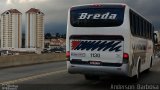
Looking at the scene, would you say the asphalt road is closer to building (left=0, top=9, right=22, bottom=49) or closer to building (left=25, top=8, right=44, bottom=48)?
building (left=0, top=9, right=22, bottom=49)

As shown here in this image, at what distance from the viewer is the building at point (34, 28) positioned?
112 meters

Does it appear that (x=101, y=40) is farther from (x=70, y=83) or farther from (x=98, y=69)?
(x=70, y=83)

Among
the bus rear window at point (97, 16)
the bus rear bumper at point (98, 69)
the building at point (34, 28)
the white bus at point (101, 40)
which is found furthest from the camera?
the building at point (34, 28)

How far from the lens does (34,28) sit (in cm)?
Answer: 11462

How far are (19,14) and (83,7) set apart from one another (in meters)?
94.3

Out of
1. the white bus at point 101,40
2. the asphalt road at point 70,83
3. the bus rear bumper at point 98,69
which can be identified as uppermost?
the white bus at point 101,40

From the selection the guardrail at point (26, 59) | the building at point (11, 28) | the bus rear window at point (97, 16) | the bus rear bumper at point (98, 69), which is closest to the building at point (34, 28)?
the building at point (11, 28)

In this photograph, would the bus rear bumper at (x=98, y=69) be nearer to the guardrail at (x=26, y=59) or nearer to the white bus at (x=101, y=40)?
the white bus at (x=101, y=40)

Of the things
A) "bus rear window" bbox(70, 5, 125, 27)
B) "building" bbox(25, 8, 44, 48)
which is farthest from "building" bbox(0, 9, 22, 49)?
"bus rear window" bbox(70, 5, 125, 27)

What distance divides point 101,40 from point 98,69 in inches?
41.4

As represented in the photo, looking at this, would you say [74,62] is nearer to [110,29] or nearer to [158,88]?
[110,29]

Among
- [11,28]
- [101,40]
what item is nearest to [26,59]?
[101,40]

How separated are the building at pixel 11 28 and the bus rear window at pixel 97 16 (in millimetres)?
92311

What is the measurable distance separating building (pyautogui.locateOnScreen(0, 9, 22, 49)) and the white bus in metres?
92.5
